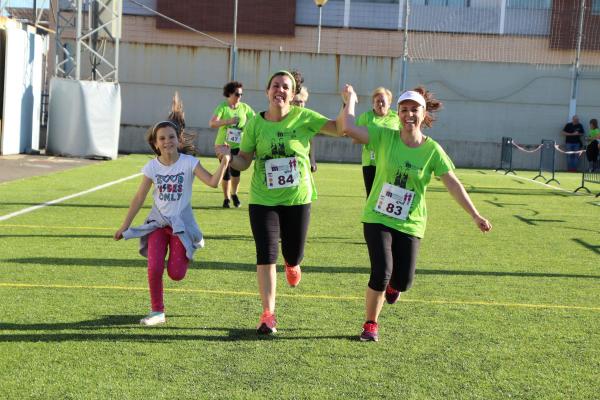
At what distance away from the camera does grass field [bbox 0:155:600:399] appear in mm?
5406

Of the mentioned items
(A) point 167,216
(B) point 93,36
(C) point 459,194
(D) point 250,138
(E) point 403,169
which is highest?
(B) point 93,36

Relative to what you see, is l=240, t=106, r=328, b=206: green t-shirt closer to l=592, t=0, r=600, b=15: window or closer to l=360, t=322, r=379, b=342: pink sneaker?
l=360, t=322, r=379, b=342: pink sneaker

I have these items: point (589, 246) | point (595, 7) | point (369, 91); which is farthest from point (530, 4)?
point (589, 246)

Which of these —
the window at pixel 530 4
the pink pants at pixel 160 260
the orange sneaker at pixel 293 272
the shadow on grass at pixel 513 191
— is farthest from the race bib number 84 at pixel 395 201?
the window at pixel 530 4

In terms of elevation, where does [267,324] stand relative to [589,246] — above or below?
above

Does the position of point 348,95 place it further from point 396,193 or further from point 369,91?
point 369,91

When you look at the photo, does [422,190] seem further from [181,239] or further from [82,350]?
[82,350]

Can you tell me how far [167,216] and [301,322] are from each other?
1.21m

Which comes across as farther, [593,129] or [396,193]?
[593,129]

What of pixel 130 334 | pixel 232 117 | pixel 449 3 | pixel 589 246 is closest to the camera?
pixel 130 334

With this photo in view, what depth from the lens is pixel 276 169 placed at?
6871 millimetres

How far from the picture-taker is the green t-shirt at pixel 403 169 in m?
6.56

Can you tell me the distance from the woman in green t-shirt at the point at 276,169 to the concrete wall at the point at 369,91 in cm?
2689

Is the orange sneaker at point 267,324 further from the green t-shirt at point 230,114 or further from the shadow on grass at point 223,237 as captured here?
the green t-shirt at point 230,114
